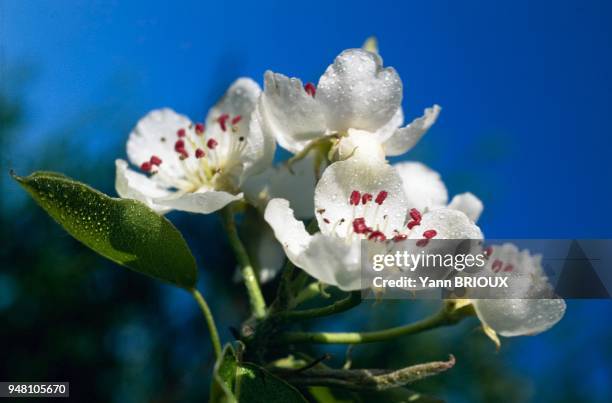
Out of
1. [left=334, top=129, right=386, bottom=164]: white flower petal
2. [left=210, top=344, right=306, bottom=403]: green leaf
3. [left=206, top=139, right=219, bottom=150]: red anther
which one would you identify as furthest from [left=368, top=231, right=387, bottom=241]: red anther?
[left=206, top=139, right=219, bottom=150]: red anther

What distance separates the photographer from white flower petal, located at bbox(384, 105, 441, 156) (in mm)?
1025

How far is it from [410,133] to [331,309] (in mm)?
296

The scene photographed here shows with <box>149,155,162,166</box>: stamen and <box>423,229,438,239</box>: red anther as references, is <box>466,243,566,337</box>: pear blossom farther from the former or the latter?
<box>149,155,162,166</box>: stamen

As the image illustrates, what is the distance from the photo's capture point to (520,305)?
34.7 inches

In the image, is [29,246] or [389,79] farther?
[29,246]

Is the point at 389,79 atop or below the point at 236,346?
atop

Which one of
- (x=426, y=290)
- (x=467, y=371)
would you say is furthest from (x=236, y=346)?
(x=467, y=371)

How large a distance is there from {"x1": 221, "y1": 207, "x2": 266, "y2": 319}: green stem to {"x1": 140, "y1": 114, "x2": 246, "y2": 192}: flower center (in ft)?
0.27

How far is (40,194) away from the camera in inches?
34.6

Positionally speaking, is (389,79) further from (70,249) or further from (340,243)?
(70,249)

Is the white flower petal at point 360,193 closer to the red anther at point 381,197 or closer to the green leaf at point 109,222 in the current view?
the red anther at point 381,197

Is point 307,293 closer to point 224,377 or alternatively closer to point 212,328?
point 212,328

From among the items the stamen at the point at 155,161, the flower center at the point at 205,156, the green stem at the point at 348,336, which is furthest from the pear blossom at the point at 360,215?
the stamen at the point at 155,161

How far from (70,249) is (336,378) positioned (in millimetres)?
1545
